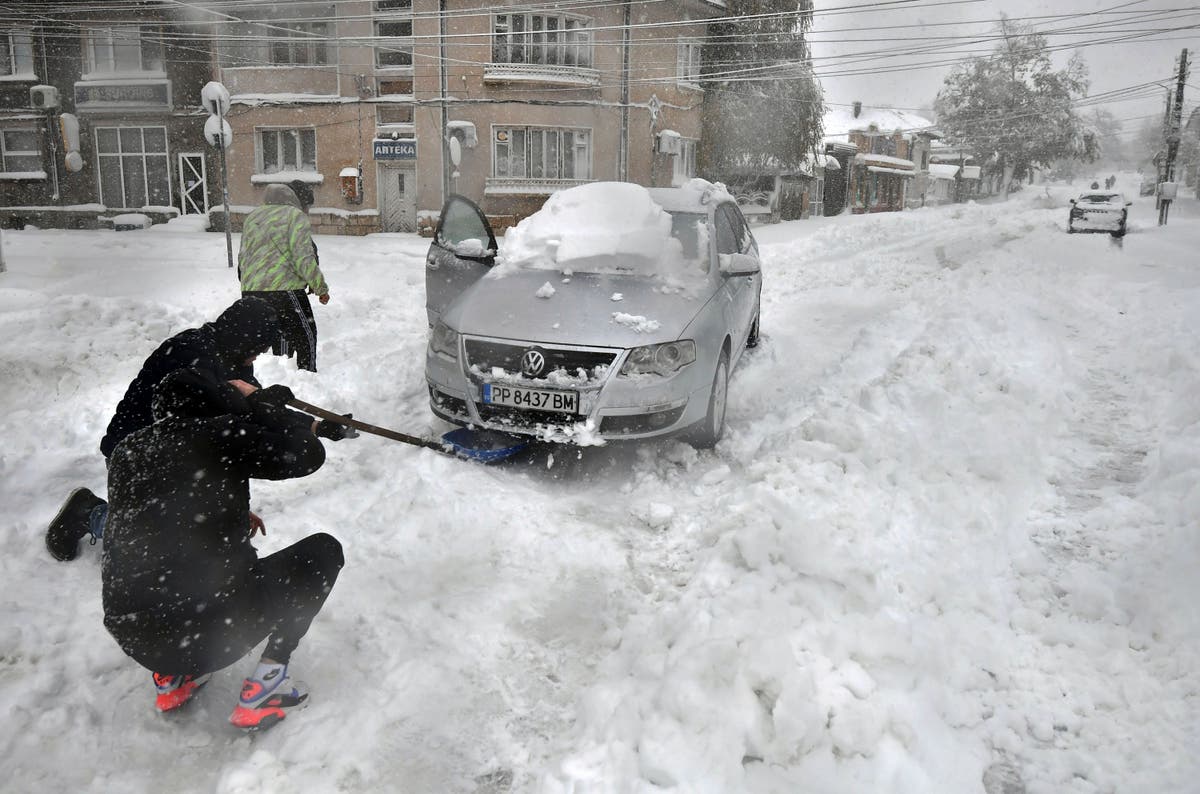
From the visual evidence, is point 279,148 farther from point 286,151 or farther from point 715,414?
point 715,414

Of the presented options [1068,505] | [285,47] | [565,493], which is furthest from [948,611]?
[285,47]

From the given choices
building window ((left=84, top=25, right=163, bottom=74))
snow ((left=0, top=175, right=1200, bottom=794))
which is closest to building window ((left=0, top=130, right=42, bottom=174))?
building window ((left=84, top=25, right=163, bottom=74))

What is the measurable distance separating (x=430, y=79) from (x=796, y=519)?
857 inches

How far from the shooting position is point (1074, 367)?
6.91 meters

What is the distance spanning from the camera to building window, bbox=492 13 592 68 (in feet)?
74.1

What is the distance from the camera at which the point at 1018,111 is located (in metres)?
47.9

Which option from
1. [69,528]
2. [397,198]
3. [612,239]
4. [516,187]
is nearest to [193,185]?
[397,198]

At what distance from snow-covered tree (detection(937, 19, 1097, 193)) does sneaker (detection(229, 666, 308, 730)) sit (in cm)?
5408

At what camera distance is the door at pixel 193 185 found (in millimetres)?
24422

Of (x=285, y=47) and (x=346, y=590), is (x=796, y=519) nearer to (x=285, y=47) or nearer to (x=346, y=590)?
(x=346, y=590)

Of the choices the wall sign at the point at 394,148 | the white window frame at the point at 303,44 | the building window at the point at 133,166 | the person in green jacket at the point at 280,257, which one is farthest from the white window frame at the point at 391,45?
the person in green jacket at the point at 280,257

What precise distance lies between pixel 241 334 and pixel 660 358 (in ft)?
8.19

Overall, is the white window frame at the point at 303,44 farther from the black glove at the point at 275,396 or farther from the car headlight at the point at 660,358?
the black glove at the point at 275,396

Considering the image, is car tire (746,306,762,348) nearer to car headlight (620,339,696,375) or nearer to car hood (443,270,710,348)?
car hood (443,270,710,348)
